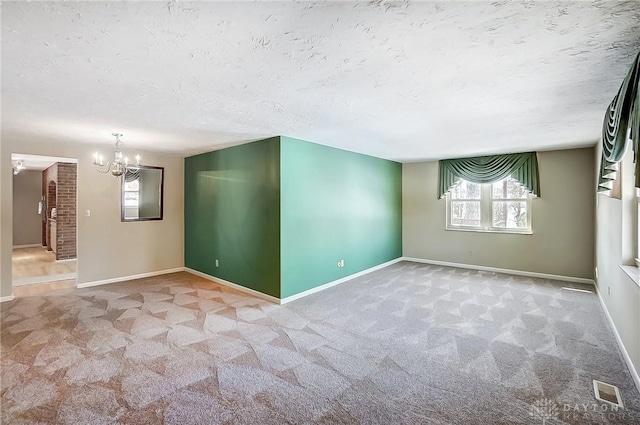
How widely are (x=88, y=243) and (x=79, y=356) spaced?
9.81ft

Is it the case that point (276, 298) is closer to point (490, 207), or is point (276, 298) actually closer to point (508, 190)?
point (490, 207)

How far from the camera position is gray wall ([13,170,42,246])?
361 inches

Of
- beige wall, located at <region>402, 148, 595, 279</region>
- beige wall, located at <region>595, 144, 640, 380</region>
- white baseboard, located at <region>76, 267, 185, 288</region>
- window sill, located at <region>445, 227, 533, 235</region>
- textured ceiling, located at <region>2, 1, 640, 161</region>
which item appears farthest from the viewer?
window sill, located at <region>445, 227, 533, 235</region>

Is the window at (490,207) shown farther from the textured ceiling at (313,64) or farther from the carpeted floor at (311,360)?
the textured ceiling at (313,64)

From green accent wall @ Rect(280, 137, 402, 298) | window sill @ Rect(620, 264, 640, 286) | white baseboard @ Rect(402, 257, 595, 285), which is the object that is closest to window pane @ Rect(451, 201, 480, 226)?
white baseboard @ Rect(402, 257, 595, 285)

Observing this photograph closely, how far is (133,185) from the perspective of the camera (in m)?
5.58

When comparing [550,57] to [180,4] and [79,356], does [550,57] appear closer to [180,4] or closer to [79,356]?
[180,4]

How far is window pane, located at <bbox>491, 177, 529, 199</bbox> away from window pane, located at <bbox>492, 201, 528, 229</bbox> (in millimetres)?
120

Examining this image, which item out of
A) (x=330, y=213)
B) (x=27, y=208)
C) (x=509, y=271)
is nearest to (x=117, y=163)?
(x=330, y=213)

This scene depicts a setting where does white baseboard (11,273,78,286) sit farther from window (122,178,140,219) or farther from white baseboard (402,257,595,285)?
white baseboard (402,257,595,285)

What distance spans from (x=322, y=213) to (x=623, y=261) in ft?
11.6

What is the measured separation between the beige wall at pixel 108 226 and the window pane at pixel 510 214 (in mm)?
6429

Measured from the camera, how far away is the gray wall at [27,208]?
30.1 feet

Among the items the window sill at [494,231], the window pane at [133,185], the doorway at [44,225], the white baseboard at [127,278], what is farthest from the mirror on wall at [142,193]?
the window sill at [494,231]
